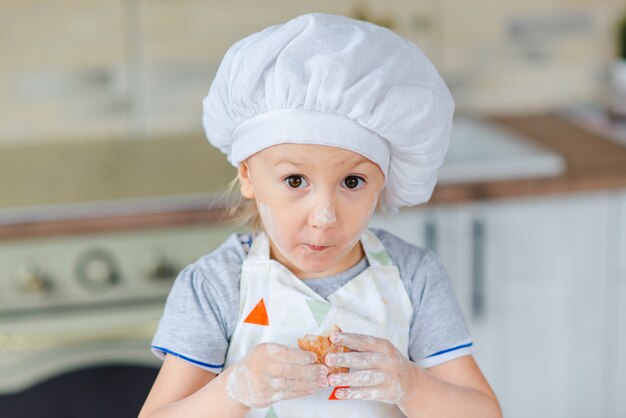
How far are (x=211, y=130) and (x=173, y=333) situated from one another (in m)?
0.22

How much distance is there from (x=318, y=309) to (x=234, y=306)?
0.09m

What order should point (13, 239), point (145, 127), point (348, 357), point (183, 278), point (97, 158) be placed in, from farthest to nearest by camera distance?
point (145, 127) → point (97, 158) → point (13, 239) → point (183, 278) → point (348, 357)

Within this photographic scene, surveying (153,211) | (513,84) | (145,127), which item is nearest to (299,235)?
(153,211)

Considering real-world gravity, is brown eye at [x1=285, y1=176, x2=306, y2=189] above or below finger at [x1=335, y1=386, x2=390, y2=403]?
above

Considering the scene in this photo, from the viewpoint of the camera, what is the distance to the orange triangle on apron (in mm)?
987

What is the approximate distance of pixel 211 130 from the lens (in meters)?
1.02

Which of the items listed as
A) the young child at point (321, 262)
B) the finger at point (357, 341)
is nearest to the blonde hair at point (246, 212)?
the young child at point (321, 262)

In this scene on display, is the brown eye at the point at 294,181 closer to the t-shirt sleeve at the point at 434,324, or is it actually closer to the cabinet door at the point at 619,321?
the t-shirt sleeve at the point at 434,324

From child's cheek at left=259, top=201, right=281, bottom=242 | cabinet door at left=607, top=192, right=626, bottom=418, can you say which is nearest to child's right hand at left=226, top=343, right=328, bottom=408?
child's cheek at left=259, top=201, right=281, bottom=242

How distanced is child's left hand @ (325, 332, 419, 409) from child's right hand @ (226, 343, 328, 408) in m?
0.02

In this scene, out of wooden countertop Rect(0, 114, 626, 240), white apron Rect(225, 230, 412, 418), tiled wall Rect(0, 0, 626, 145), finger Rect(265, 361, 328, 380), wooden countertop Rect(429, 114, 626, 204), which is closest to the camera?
finger Rect(265, 361, 328, 380)

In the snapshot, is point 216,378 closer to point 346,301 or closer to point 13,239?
point 346,301

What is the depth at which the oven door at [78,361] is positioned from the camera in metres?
2.01

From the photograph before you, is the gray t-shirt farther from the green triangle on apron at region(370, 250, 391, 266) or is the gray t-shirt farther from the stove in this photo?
the stove
